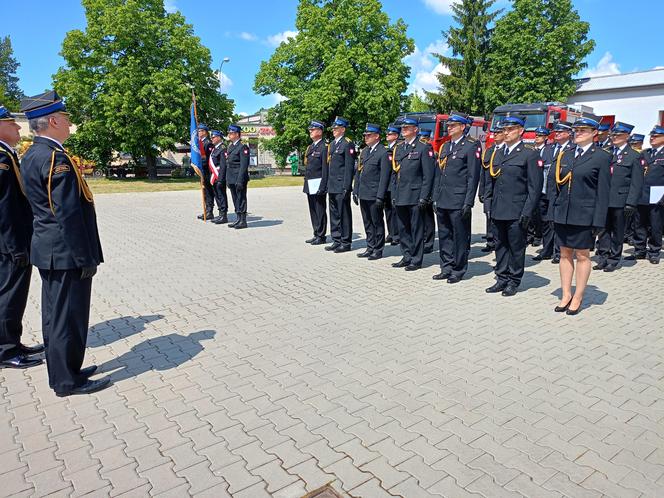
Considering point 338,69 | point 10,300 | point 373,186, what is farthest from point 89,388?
point 338,69

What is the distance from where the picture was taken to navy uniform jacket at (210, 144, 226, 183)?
37.4ft

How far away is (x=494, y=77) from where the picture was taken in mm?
38219

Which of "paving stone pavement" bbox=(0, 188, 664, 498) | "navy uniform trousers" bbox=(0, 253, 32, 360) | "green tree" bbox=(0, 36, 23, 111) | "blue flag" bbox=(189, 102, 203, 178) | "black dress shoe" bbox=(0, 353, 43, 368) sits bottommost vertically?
"paving stone pavement" bbox=(0, 188, 664, 498)

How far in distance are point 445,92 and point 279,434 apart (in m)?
40.4

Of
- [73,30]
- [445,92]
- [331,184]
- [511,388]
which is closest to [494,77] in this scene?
[445,92]

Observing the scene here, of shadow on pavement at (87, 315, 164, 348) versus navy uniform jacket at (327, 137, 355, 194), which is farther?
navy uniform jacket at (327, 137, 355, 194)

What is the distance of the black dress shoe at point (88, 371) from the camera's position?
3.73m

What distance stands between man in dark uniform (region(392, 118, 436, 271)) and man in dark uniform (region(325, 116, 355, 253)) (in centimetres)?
120

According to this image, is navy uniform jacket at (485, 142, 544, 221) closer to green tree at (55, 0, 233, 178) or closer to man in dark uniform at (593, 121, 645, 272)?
man in dark uniform at (593, 121, 645, 272)

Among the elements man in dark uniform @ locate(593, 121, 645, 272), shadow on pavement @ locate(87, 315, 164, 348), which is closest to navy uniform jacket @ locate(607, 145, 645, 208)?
man in dark uniform @ locate(593, 121, 645, 272)

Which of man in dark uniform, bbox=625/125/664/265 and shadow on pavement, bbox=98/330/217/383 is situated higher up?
man in dark uniform, bbox=625/125/664/265

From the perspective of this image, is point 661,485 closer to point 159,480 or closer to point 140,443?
point 159,480

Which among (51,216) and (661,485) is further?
(51,216)

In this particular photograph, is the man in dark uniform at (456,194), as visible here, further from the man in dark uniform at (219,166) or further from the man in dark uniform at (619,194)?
the man in dark uniform at (219,166)
